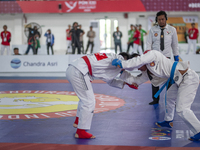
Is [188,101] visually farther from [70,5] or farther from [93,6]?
[70,5]

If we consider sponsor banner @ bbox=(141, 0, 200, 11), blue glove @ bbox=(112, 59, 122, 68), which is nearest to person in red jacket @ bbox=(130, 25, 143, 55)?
sponsor banner @ bbox=(141, 0, 200, 11)

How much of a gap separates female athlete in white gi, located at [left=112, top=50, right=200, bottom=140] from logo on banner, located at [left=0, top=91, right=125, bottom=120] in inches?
84.5

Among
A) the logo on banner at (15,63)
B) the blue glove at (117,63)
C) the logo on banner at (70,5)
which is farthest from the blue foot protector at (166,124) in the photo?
the logo on banner at (70,5)

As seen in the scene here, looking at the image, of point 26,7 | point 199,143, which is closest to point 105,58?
point 199,143

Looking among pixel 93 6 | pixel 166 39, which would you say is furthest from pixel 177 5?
pixel 166 39

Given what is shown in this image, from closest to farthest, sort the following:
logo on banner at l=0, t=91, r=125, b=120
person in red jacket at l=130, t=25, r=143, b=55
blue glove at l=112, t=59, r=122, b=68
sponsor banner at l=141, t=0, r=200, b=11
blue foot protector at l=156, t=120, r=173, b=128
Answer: blue glove at l=112, t=59, r=122, b=68 < blue foot protector at l=156, t=120, r=173, b=128 < logo on banner at l=0, t=91, r=125, b=120 < person in red jacket at l=130, t=25, r=143, b=55 < sponsor banner at l=141, t=0, r=200, b=11

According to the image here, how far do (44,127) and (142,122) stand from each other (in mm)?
1736

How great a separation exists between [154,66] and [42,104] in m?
3.48

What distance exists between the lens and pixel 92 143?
4.22 meters

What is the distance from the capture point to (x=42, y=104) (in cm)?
690

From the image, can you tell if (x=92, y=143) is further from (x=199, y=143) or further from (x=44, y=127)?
(x=199, y=143)

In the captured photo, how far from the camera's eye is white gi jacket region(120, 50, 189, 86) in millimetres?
4090

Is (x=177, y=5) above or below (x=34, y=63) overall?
above

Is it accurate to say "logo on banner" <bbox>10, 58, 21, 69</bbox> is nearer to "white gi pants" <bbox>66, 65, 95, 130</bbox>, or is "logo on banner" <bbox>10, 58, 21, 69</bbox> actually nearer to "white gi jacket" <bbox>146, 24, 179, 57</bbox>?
"white gi jacket" <bbox>146, 24, 179, 57</bbox>
